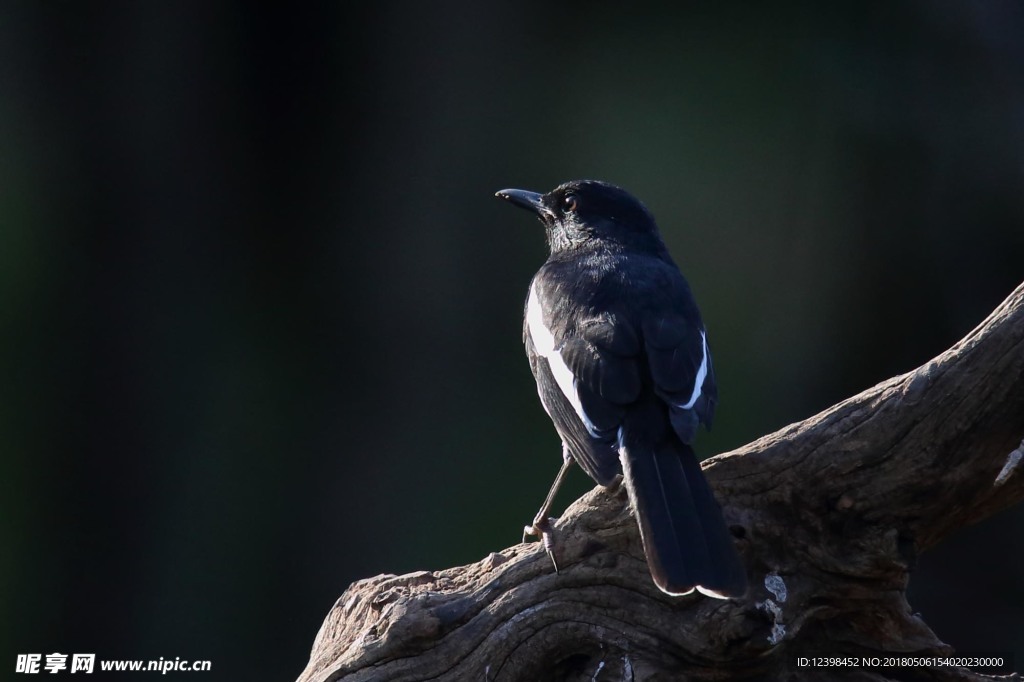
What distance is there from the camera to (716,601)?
109 inches

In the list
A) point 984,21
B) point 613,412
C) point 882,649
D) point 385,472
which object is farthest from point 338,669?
point 984,21

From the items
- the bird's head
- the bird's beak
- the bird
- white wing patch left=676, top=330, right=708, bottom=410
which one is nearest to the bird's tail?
the bird

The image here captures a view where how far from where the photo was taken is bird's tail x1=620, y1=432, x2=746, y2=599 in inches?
102

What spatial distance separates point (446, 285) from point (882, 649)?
4164 mm

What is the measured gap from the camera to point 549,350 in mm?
3242

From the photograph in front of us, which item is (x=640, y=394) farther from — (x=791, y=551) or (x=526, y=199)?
(x=526, y=199)

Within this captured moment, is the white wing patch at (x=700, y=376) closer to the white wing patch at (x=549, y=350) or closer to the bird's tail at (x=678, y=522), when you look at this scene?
the bird's tail at (x=678, y=522)

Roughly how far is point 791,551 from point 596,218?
1.54 m

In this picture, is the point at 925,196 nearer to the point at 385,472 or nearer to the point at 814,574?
the point at 385,472

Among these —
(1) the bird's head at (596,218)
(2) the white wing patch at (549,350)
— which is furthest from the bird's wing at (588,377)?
(1) the bird's head at (596,218)

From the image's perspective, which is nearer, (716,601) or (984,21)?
(716,601)

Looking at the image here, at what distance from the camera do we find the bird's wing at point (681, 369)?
2900mm

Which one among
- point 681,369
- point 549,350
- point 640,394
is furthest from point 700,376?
point 549,350

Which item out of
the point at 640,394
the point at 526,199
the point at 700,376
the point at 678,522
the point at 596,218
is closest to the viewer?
the point at 678,522
